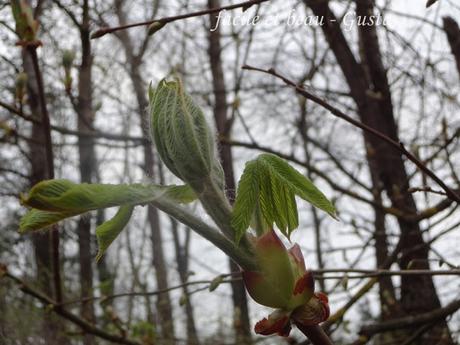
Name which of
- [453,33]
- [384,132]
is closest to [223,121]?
[384,132]

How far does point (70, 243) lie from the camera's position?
359 centimetres

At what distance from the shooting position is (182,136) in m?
0.49

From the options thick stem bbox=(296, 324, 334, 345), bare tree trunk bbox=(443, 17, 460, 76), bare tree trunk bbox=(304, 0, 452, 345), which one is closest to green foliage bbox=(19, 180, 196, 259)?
thick stem bbox=(296, 324, 334, 345)

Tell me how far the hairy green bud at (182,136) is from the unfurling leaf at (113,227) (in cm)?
6

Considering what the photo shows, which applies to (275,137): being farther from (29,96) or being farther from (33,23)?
(33,23)

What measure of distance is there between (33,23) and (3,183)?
2.47 m

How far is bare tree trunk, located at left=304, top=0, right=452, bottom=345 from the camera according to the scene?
1801mm

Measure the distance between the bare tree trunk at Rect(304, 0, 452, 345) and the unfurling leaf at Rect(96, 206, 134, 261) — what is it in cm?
128

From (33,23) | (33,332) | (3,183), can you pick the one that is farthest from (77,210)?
(3,183)

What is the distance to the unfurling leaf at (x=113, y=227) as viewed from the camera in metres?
0.48

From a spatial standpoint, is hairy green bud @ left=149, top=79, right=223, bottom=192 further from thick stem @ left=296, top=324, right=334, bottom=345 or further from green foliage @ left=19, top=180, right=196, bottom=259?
thick stem @ left=296, top=324, right=334, bottom=345

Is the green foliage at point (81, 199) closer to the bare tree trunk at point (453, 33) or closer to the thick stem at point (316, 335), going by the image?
the thick stem at point (316, 335)

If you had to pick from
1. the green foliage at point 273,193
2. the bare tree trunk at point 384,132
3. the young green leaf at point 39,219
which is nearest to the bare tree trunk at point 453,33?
the bare tree trunk at point 384,132

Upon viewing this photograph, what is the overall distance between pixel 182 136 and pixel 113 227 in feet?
0.33
